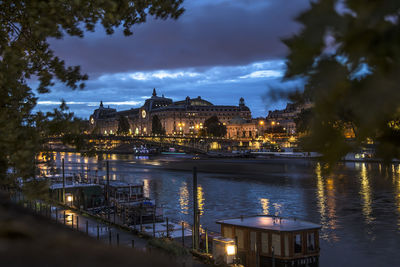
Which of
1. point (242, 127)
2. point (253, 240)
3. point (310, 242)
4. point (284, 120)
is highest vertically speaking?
point (284, 120)

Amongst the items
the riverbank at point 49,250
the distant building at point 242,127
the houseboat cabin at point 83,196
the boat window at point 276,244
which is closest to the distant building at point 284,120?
the distant building at point 242,127

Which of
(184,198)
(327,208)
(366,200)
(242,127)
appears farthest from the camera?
(242,127)

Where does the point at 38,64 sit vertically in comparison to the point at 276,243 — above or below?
above

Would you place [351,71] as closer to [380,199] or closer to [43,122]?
[43,122]

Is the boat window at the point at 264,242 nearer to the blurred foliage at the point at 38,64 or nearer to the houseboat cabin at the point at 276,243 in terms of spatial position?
the houseboat cabin at the point at 276,243

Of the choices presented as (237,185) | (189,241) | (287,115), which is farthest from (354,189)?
(287,115)

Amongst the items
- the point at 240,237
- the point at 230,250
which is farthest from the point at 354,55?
A: the point at 240,237

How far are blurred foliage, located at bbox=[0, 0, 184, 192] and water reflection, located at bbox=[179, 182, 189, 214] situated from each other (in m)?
23.3

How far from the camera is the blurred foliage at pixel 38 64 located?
17.4ft

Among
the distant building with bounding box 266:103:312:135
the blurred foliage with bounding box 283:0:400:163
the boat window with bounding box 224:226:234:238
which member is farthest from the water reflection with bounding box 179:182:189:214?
the distant building with bounding box 266:103:312:135

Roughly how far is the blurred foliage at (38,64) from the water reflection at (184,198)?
2327cm

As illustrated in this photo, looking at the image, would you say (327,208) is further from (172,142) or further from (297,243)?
(172,142)

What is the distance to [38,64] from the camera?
7.90 m

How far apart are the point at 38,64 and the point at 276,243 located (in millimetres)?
11362
